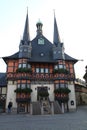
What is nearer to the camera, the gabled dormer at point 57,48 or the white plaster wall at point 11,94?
the white plaster wall at point 11,94

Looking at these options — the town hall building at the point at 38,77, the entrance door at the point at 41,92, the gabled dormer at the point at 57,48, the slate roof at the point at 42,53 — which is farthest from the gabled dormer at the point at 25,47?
the entrance door at the point at 41,92

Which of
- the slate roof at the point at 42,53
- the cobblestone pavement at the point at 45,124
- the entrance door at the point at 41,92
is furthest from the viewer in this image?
the slate roof at the point at 42,53

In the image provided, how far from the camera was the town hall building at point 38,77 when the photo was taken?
24.6 m

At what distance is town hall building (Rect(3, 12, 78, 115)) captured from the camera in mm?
24627

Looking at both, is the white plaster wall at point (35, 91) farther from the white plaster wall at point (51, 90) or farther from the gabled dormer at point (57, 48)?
the gabled dormer at point (57, 48)

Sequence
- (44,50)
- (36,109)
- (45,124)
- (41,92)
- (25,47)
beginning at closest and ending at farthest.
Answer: (45,124) < (36,109) < (41,92) < (25,47) < (44,50)

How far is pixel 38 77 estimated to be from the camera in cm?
2628

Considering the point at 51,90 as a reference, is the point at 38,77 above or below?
above

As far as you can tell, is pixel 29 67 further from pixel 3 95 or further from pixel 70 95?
pixel 70 95

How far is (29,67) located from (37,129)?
19.0 m

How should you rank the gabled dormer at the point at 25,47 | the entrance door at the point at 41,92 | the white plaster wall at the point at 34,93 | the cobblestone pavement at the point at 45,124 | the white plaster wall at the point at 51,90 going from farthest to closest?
the gabled dormer at the point at 25,47 < the white plaster wall at the point at 51,90 < the white plaster wall at the point at 34,93 < the entrance door at the point at 41,92 < the cobblestone pavement at the point at 45,124

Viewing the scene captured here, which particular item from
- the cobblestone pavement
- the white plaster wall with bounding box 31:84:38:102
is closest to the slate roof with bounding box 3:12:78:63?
the white plaster wall with bounding box 31:84:38:102

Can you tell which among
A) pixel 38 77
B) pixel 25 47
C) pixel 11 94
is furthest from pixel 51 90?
pixel 25 47

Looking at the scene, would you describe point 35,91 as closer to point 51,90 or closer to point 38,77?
point 38,77
